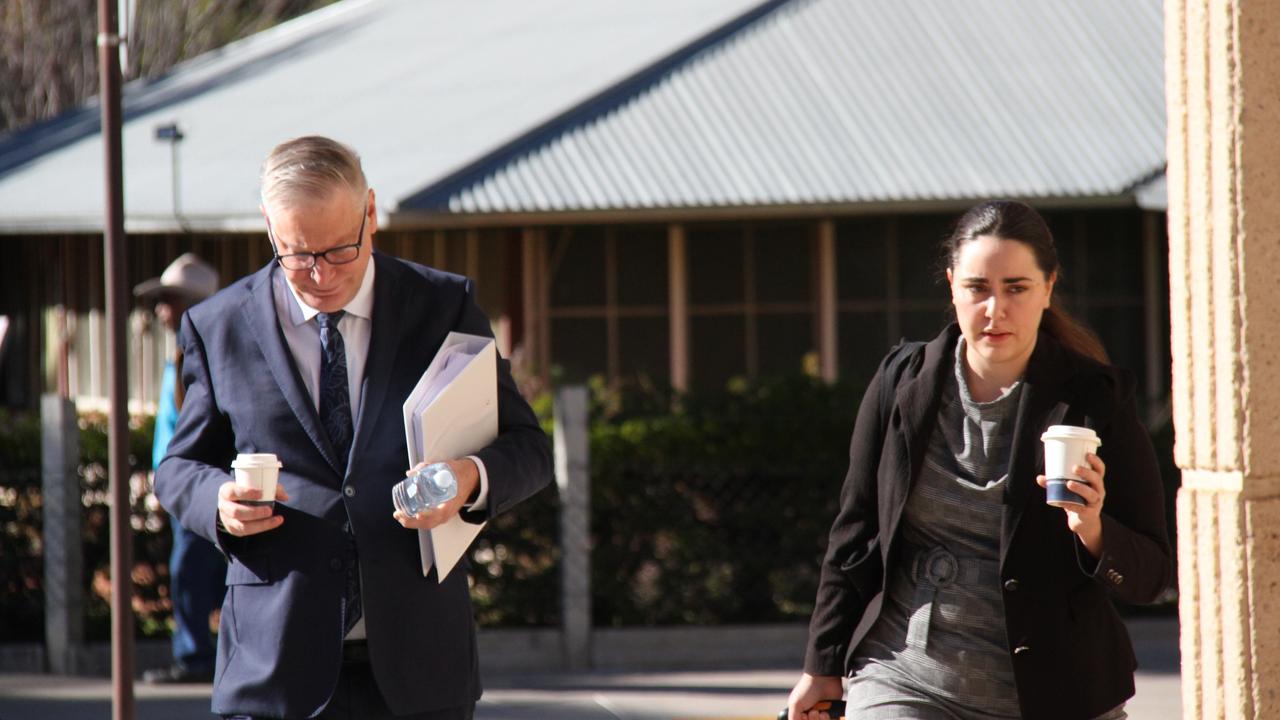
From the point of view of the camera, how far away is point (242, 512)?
3334 millimetres

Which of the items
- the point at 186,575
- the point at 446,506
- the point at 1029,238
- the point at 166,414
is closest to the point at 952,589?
the point at 1029,238

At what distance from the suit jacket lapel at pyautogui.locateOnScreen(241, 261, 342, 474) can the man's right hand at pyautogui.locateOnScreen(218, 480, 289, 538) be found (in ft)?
0.49

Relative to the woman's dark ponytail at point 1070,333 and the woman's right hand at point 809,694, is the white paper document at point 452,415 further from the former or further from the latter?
the woman's dark ponytail at point 1070,333

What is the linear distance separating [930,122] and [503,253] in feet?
11.0

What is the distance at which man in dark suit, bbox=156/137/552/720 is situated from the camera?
3.44m

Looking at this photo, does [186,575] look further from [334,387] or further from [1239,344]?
[1239,344]

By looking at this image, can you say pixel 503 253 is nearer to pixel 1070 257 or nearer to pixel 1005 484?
pixel 1070 257

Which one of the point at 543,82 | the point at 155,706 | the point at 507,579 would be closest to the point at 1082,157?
the point at 543,82

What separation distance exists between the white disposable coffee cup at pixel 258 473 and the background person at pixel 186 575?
4.92m

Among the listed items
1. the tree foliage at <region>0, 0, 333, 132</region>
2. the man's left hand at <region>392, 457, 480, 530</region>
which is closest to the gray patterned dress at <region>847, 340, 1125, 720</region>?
the man's left hand at <region>392, 457, 480, 530</region>

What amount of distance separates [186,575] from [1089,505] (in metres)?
5.76

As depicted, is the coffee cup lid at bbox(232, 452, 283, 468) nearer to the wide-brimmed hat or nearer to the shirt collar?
the shirt collar

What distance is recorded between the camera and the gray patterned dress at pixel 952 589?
364 centimetres

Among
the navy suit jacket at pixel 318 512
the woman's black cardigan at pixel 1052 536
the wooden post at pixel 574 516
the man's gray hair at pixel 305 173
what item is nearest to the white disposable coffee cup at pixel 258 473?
the navy suit jacket at pixel 318 512
